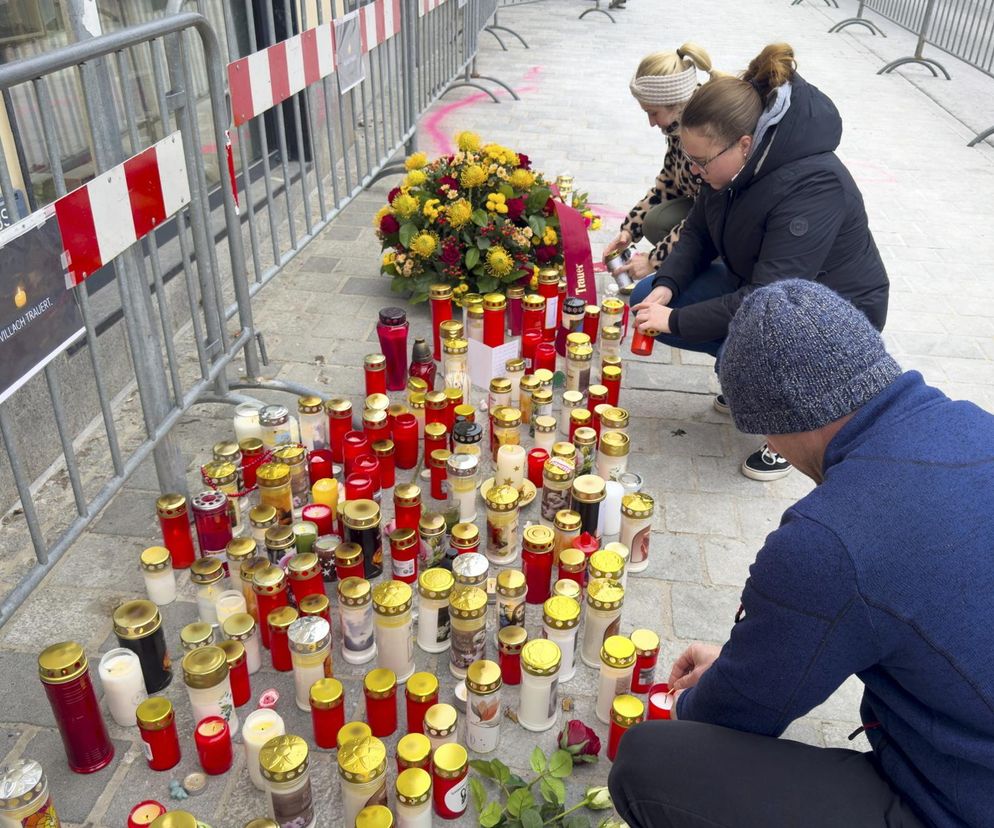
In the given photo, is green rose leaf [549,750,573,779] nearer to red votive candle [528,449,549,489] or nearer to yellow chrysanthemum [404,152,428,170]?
red votive candle [528,449,549,489]

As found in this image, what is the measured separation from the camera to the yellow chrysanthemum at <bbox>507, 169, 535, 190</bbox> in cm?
464

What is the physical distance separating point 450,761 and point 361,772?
0.22 metres

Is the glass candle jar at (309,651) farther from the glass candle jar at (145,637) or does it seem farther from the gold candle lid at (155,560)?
the gold candle lid at (155,560)

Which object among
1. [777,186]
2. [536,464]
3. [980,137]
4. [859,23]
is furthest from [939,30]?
[536,464]

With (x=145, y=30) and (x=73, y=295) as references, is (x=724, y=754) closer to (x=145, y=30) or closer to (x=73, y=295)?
(x=73, y=295)

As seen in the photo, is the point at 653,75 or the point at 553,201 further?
the point at 553,201

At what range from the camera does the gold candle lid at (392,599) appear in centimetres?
240

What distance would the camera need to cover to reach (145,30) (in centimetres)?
259

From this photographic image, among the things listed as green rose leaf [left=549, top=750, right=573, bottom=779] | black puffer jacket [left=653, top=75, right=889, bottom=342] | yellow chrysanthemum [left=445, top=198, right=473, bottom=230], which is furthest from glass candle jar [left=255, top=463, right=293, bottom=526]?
yellow chrysanthemum [left=445, top=198, right=473, bottom=230]

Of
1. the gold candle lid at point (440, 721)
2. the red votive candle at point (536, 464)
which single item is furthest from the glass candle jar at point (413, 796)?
the red votive candle at point (536, 464)

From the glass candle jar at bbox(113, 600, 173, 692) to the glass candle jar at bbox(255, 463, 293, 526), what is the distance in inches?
23.8

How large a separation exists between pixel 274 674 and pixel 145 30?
194 centimetres

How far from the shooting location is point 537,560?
110 inches

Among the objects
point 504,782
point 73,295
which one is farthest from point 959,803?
point 73,295
